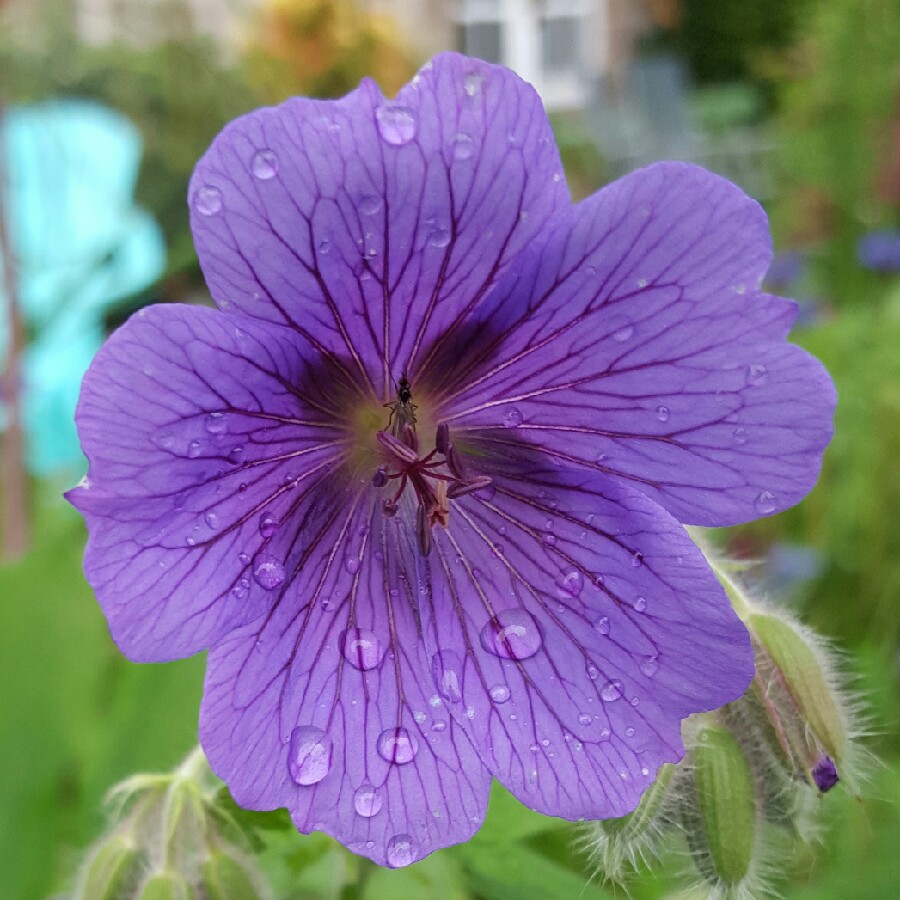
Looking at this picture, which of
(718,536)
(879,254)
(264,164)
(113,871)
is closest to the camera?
(264,164)

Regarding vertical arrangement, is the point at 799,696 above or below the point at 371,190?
below

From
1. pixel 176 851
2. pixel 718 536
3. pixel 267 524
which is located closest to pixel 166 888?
pixel 176 851

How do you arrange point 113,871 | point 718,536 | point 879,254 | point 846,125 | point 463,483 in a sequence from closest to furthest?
point 463,483
point 113,871
point 718,536
point 846,125
point 879,254

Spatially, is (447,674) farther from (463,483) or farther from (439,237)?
(439,237)

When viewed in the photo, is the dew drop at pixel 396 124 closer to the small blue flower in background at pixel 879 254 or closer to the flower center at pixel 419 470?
the flower center at pixel 419 470

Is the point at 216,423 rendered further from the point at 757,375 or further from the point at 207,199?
the point at 757,375

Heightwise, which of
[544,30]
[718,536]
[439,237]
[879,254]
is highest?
[439,237]

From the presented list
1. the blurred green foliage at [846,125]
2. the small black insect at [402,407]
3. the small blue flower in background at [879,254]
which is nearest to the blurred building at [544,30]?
the blurred green foliage at [846,125]

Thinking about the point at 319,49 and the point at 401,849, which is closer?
the point at 401,849

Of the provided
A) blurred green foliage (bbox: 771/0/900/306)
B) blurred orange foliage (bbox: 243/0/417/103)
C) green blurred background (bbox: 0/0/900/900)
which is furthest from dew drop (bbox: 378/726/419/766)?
blurred orange foliage (bbox: 243/0/417/103)
